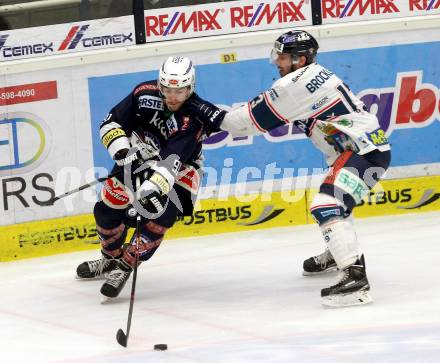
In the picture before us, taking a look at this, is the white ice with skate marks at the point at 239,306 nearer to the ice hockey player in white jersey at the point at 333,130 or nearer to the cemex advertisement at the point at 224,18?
the ice hockey player in white jersey at the point at 333,130

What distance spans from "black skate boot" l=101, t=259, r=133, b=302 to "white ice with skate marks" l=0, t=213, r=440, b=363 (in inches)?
2.9

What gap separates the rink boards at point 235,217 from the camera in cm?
741

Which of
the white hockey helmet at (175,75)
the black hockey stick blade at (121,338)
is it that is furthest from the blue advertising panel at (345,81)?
the black hockey stick blade at (121,338)

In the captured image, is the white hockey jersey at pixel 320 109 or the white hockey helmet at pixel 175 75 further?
the white hockey helmet at pixel 175 75

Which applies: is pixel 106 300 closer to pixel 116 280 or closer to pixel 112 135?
pixel 116 280

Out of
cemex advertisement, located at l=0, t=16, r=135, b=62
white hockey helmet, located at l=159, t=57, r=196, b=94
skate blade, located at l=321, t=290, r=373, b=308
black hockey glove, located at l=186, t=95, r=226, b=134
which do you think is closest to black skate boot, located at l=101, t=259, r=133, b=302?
black hockey glove, located at l=186, t=95, r=226, b=134

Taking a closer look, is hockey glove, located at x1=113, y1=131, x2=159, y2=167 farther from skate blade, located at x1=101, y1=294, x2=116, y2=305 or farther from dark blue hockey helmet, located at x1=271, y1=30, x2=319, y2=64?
dark blue hockey helmet, located at x1=271, y1=30, x2=319, y2=64

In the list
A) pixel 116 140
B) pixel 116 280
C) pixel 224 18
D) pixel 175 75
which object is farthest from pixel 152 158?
pixel 224 18

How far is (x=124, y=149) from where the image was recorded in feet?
19.2

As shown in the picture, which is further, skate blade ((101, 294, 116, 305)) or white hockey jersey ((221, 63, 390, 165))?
skate blade ((101, 294, 116, 305))

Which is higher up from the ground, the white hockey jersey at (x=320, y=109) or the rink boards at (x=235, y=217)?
the white hockey jersey at (x=320, y=109)

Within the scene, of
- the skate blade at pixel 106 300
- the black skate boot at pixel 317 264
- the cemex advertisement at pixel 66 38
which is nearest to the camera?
the skate blade at pixel 106 300

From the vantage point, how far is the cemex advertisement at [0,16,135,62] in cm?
738

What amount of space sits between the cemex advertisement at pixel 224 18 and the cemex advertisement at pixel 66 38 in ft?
0.61
